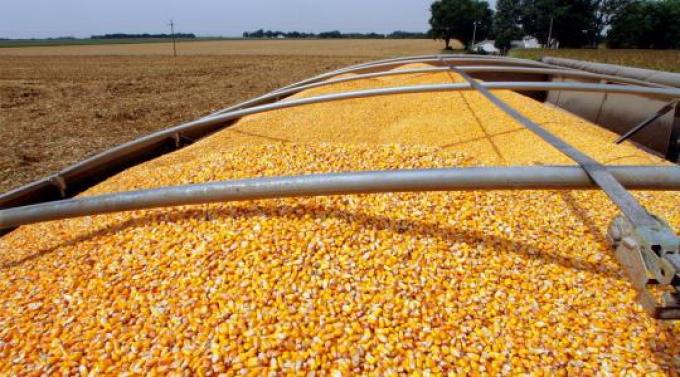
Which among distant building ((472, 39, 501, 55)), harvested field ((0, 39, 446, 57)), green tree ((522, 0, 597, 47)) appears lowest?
harvested field ((0, 39, 446, 57))

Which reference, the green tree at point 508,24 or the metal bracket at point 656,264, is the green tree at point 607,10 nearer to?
the green tree at point 508,24

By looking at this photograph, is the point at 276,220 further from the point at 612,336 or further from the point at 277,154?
the point at 612,336

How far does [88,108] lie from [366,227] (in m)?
11.9

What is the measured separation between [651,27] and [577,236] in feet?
182

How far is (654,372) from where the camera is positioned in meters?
1.60

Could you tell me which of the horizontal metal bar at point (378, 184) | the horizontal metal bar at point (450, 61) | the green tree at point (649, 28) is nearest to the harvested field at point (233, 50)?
the green tree at point (649, 28)

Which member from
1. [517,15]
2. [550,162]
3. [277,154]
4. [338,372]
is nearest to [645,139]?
[550,162]

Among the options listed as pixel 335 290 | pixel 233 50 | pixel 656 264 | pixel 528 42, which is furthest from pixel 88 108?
pixel 528 42

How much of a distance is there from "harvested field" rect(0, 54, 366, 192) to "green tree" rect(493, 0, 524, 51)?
37772 mm

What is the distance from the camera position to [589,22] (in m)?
42.9

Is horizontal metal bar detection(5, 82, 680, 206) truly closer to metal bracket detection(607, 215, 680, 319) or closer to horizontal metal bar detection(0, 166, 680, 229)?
horizontal metal bar detection(0, 166, 680, 229)

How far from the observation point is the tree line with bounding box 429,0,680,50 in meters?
41.6

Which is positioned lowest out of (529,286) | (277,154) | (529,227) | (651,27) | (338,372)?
(338,372)

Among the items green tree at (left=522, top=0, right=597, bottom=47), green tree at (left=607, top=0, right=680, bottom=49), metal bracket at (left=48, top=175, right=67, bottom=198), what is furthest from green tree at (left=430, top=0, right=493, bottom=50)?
metal bracket at (left=48, top=175, right=67, bottom=198)
